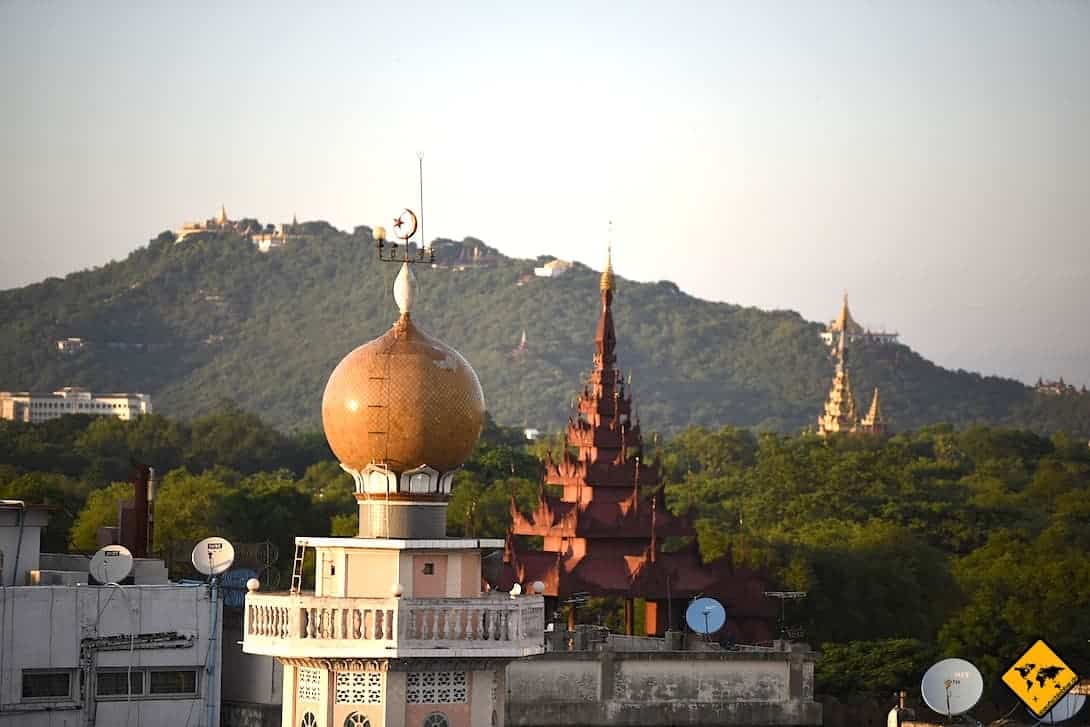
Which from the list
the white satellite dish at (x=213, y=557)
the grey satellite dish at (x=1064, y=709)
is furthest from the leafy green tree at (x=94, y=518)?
the grey satellite dish at (x=1064, y=709)

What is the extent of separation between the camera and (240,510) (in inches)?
3413

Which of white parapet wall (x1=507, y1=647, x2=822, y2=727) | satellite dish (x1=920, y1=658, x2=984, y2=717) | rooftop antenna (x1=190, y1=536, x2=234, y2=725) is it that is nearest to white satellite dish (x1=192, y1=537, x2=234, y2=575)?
rooftop antenna (x1=190, y1=536, x2=234, y2=725)

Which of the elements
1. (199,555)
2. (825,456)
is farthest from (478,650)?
(825,456)

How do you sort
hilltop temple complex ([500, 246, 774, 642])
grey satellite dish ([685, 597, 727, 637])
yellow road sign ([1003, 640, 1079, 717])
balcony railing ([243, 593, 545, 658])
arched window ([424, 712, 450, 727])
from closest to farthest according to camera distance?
balcony railing ([243, 593, 545, 658])
arched window ([424, 712, 450, 727])
yellow road sign ([1003, 640, 1079, 717])
grey satellite dish ([685, 597, 727, 637])
hilltop temple complex ([500, 246, 774, 642])

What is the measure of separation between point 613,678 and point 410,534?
1459 inches

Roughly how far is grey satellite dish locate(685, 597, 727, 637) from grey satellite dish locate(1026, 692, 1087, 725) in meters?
19.5

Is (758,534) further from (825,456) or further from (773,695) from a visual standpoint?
(773,695)

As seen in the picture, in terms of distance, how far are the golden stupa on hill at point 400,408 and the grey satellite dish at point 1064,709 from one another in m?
20.1

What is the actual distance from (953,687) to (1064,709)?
1.96 m

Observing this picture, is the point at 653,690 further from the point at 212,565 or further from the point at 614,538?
the point at 212,565

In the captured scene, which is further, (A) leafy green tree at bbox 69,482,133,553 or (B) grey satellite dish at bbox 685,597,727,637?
(A) leafy green tree at bbox 69,482,133,553

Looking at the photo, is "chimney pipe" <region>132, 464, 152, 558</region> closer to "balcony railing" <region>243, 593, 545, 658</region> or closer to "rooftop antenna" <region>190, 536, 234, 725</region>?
"rooftop antenna" <region>190, 536, 234, 725</region>

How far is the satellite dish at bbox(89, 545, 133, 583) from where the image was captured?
108 ft

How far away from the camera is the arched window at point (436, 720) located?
1691 centimetres
